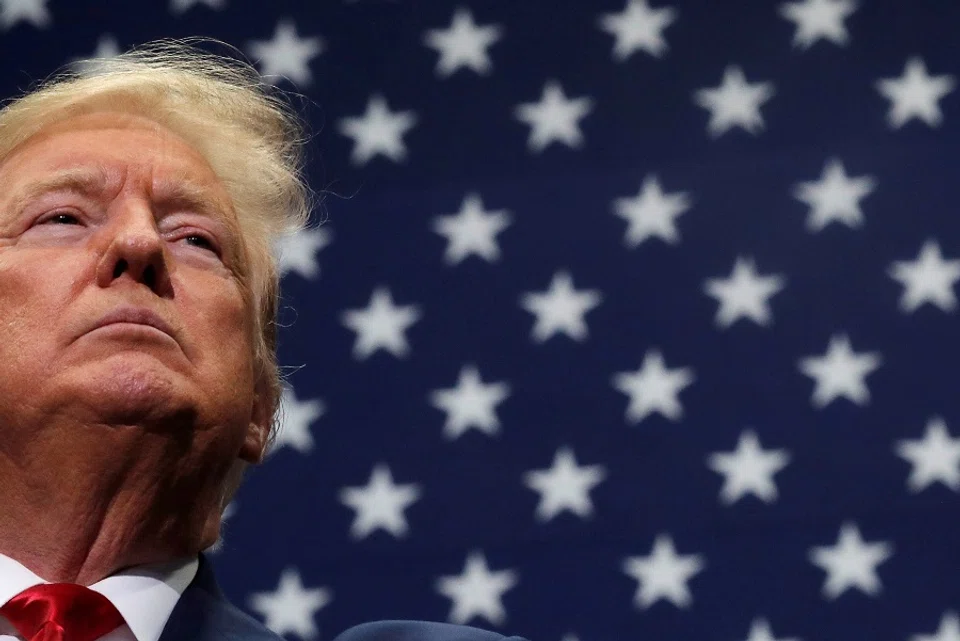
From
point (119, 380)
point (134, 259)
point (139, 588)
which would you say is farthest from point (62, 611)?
point (134, 259)

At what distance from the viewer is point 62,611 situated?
1139 mm

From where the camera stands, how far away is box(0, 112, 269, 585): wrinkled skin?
3.90 ft

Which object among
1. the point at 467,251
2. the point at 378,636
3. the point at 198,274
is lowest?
the point at 378,636

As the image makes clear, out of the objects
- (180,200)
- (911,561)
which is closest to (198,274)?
(180,200)

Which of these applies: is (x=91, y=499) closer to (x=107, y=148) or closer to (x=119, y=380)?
(x=119, y=380)

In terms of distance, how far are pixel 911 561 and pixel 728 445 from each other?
33cm

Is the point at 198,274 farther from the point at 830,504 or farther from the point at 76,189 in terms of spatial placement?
the point at 830,504

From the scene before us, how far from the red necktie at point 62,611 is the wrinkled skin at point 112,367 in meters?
0.11

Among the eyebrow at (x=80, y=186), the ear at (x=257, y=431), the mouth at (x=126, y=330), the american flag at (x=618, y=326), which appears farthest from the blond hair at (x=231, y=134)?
the american flag at (x=618, y=326)

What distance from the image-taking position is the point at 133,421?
1193mm

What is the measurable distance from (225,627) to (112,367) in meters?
0.30

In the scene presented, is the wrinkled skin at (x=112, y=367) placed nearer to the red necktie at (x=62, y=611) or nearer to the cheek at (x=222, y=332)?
the cheek at (x=222, y=332)

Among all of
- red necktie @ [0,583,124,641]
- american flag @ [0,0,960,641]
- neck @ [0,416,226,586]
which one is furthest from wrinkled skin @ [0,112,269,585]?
american flag @ [0,0,960,641]

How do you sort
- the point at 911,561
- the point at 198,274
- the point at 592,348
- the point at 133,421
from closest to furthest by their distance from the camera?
the point at 133,421 → the point at 198,274 → the point at 911,561 → the point at 592,348
